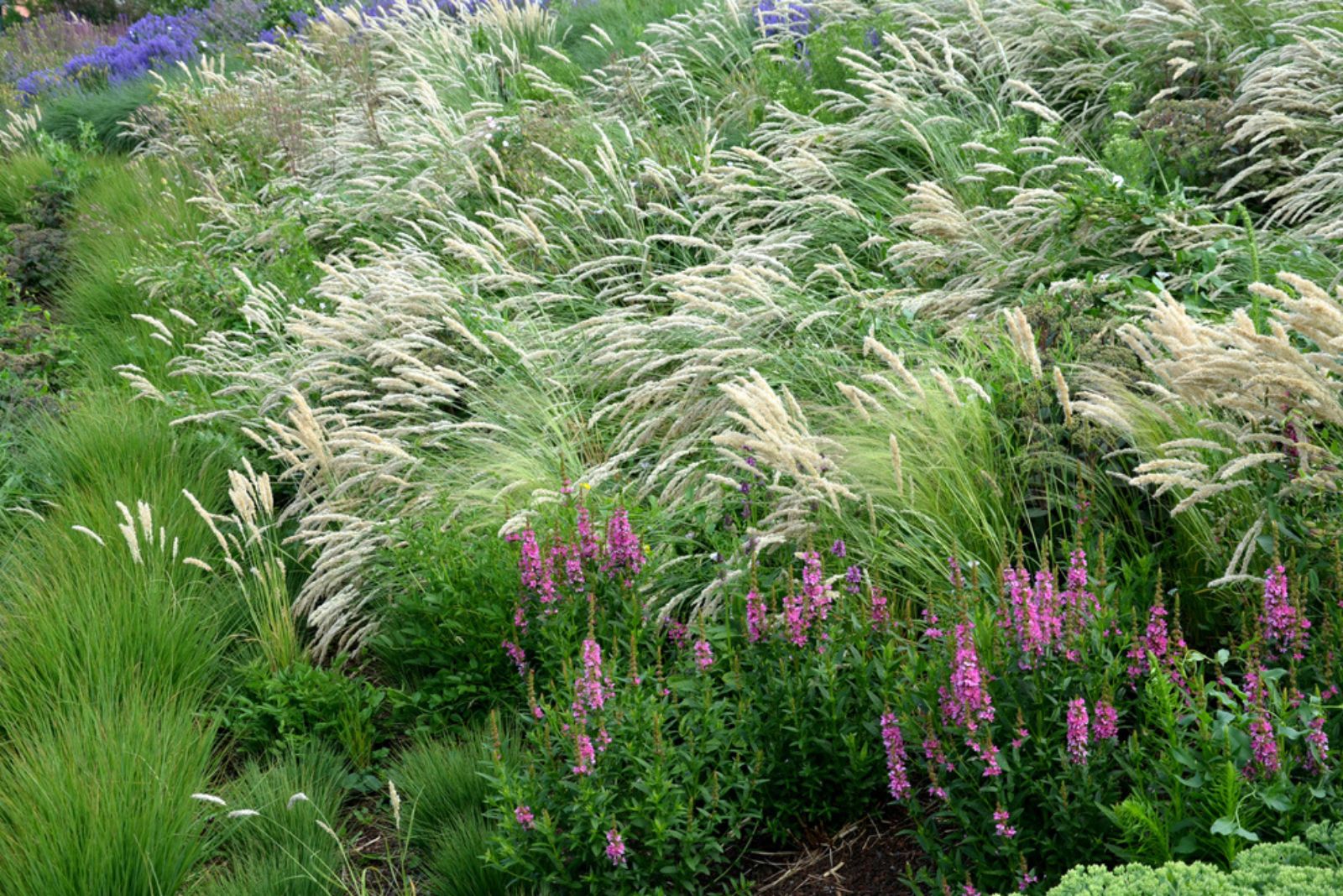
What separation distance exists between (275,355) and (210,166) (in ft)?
15.2

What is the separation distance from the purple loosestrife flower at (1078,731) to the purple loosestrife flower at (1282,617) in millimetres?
461

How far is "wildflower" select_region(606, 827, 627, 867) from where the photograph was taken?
271 centimetres

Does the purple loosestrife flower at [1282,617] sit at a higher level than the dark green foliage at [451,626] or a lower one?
higher

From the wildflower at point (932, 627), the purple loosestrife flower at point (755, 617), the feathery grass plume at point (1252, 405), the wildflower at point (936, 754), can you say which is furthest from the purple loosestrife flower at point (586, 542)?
the feathery grass plume at point (1252, 405)

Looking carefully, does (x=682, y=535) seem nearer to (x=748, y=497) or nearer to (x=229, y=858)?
(x=748, y=497)

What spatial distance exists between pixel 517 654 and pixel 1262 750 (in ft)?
6.59

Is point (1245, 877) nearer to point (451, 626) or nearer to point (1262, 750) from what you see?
point (1262, 750)

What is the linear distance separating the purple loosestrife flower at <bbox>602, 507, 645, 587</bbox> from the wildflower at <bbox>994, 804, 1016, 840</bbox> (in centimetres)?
140

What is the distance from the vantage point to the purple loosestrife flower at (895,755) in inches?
107

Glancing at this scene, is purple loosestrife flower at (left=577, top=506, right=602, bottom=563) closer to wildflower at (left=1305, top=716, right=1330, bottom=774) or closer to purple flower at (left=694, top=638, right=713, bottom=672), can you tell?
purple flower at (left=694, top=638, right=713, bottom=672)

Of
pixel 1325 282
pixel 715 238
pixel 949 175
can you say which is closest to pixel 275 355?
pixel 715 238

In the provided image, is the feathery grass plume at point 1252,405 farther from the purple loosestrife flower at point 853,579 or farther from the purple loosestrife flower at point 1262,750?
the purple loosestrife flower at point 853,579

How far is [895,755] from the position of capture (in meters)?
2.74

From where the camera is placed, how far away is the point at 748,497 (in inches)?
147
